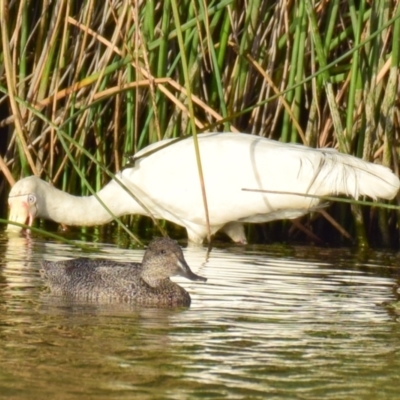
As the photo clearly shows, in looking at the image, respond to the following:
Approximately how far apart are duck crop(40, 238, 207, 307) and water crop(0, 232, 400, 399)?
0.09 m

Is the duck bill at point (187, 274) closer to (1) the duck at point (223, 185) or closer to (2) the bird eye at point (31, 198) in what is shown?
(1) the duck at point (223, 185)

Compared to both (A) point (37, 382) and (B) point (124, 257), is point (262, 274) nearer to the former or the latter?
(B) point (124, 257)

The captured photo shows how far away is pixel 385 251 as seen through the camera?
7.64 m

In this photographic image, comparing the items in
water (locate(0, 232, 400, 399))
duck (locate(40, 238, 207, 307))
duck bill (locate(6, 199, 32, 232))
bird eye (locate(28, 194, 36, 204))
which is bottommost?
water (locate(0, 232, 400, 399))

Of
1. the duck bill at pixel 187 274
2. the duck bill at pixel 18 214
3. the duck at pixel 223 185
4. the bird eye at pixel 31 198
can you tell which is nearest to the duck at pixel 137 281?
the duck bill at pixel 187 274

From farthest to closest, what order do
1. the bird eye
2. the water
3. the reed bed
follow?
1. the bird eye
2. the reed bed
3. the water

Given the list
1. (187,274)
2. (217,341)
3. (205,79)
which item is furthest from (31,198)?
(217,341)

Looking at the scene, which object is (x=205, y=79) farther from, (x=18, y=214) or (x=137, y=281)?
(x=137, y=281)

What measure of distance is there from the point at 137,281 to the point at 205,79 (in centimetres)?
287

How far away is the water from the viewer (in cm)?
378

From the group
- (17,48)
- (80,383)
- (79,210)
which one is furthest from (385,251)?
(80,383)

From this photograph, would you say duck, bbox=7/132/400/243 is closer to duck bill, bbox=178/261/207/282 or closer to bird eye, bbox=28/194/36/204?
bird eye, bbox=28/194/36/204

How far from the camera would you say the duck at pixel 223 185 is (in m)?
7.46

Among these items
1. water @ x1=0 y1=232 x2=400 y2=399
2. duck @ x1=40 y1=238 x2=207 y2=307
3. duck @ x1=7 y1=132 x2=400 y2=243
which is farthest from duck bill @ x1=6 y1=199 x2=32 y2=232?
duck @ x1=40 y1=238 x2=207 y2=307
